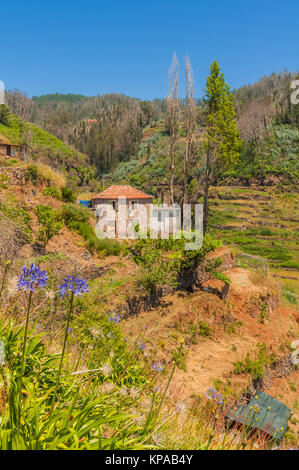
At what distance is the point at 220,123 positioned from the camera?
1666cm

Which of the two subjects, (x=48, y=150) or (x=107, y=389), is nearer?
(x=107, y=389)

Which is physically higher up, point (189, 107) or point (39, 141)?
point (39, 141)

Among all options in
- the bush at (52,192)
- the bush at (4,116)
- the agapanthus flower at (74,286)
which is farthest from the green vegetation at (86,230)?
the bush at (4,116)

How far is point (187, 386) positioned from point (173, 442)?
5.83 m

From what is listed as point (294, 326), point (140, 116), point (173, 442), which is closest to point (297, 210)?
point (294, 326)

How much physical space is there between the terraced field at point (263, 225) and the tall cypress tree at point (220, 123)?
5.33 meters

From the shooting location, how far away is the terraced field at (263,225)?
19766 millimetres

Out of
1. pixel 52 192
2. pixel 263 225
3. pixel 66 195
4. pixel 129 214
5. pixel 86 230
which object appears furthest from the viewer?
pixel 263 225

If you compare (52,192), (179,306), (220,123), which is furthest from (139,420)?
(220,123)

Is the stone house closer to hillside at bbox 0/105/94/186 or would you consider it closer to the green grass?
hillside at bbox 0/105/94/186

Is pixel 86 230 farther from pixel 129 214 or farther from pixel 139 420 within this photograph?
pixel 139 420

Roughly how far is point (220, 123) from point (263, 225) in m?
12.9

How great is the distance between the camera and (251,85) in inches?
4063

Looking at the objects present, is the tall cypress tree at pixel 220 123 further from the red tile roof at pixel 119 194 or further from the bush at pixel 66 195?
the bush at pixel 66 195
